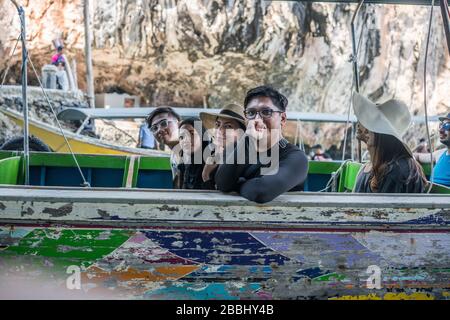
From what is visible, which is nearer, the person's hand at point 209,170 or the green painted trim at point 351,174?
the person's hand at point 209,170

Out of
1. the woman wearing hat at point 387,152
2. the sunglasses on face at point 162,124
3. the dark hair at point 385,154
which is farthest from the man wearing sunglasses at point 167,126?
the dark hair at point 385,154

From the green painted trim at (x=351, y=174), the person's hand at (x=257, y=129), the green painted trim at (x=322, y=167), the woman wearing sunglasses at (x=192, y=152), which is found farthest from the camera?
→ the green painted trim at (x=322, y=167)

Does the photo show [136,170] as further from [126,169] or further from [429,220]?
[429,220]

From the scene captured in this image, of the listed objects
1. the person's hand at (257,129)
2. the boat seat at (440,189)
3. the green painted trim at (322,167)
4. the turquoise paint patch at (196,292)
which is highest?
the person's hand at (257,129)

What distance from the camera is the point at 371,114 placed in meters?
3.09

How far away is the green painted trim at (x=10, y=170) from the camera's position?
11.6 ft

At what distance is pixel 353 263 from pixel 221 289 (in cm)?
63

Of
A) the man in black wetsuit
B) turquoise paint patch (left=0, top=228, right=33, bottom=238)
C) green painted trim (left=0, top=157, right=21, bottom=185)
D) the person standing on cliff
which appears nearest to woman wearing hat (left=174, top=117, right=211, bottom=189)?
the man in black wetsuit

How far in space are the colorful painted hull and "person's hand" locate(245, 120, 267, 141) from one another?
35cm

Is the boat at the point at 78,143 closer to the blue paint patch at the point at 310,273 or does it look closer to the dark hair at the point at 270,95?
the dark hair at the point at 270,95

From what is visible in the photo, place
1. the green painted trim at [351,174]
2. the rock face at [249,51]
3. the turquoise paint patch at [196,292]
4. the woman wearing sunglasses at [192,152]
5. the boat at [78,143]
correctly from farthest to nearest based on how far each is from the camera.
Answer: the rock face at [249,51], the boat at [78,143], the green painted trim at [351,174], the woman wearing sunglasses at [192,152], the turquoise paint patch at [196,292]

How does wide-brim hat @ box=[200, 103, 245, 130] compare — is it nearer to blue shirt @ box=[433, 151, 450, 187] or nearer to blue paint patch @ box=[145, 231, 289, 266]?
blue paint patch @ box=[145, 231, 289, 266]

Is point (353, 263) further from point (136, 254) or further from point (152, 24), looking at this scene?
point (152, 24)

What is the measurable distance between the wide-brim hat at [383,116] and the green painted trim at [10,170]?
2.37 meters
